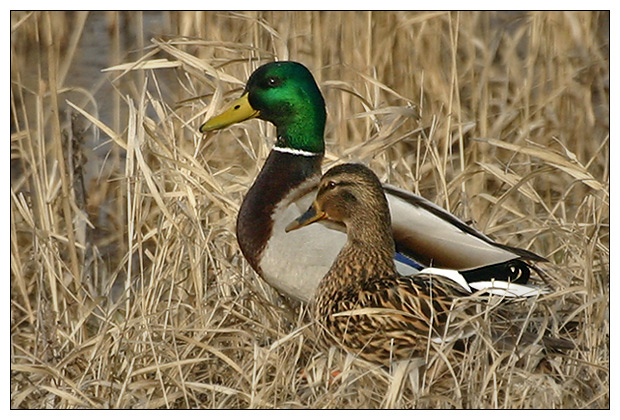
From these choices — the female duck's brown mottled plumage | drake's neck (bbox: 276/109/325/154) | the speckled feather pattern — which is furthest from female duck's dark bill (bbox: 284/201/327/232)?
drake's neck (bbox: 276/109/325/154)

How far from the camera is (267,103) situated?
4129mm

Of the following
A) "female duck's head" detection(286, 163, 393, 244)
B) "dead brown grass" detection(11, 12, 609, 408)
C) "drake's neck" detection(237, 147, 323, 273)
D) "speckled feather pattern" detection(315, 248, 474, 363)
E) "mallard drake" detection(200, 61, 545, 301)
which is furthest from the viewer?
"drake's neck" detection(237, 147, 323, 273)

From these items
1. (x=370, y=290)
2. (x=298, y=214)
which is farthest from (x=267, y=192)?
(x=370, y=290)

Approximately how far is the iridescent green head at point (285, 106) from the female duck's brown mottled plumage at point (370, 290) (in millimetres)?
499

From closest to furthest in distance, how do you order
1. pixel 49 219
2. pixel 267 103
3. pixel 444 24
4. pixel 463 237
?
1. pixel 463 237
2. pixel 267 103
3. pixel 49 219
4. pixel 444 24

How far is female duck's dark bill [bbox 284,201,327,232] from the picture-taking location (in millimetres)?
3715

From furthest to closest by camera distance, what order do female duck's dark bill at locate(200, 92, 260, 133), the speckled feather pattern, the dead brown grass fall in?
1. female duck's dark bill at locate(200, 92, 260, 133)
2. the dead brown grass
3. the speckled feather pattern

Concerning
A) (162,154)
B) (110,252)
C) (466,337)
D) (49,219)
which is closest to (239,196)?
(162,154)

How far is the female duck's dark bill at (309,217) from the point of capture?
3.71 m

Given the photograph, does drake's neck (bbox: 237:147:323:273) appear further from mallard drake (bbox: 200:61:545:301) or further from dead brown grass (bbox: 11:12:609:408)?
dead brown grass (bbox: 11:12:609:408)

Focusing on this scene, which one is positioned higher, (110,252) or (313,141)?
(313,141)

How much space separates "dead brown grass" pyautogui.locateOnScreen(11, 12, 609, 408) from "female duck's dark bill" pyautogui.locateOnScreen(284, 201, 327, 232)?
1.10 feet

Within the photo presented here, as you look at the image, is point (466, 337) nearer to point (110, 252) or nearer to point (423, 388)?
point (423, 388)

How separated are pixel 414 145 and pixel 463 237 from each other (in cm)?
177
